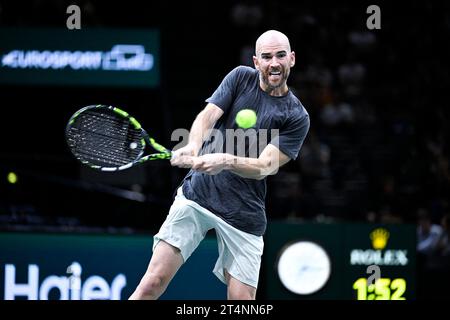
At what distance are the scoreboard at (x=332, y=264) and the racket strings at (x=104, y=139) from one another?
10.7 ft

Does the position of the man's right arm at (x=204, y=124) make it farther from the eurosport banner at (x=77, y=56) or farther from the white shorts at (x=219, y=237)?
the eurosport banner at (x=77, y=56)

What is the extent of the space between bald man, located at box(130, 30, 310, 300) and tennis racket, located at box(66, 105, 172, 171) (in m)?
0.39

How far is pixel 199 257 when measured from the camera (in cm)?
915

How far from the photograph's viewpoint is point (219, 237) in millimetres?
6383

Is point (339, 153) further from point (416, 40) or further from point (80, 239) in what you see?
point (80, 239)

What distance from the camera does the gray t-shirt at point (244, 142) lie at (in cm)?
630

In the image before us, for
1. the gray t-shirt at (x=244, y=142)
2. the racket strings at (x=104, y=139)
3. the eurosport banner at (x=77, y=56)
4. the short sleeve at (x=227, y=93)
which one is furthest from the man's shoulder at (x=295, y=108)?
the eurosport banner at (x=77, y=56)

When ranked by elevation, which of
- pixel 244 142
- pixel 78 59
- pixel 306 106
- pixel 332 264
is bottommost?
pixel 332 264

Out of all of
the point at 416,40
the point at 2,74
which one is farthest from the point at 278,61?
the point at 416,40

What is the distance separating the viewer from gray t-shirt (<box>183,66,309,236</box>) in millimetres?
6305

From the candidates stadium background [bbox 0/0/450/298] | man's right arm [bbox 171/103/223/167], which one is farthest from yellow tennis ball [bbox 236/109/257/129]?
stadium background [bbox 0/0/450/298]

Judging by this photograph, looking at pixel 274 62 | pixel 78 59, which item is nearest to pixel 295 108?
pixel 274 62

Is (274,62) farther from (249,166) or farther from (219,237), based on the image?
(219,237)

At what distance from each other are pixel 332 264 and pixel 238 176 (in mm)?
3535
